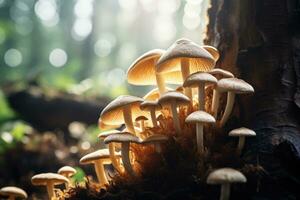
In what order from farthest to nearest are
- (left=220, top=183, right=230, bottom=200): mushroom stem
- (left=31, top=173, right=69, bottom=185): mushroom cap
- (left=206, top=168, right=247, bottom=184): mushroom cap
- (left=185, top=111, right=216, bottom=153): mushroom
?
1. (left=31, top=173, right=69, bottom=185): mushroom cap
2. (left=185, top=111, right=216, bottom=153): mushroom
3. (left=220, top=183, right=230, bottom=200): mushroom stem
4. (left=206, top=168, right=247, bottom=184): mushroom cap

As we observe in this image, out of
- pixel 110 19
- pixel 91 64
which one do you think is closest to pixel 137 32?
pixel 110 19

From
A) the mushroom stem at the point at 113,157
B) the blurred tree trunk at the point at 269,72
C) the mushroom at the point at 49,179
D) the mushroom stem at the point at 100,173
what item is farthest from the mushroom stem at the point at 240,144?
the mushroom at the point at 49,179

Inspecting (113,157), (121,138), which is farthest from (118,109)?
(121,138)

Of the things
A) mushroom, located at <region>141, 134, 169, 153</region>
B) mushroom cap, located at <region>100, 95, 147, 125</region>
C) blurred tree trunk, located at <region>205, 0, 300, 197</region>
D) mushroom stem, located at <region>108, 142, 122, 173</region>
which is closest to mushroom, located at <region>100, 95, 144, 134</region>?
mushroom cap, located at <region>100, 95, 147, 125</region>

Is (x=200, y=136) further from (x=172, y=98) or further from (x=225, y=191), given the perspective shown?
(x=225, y=191)

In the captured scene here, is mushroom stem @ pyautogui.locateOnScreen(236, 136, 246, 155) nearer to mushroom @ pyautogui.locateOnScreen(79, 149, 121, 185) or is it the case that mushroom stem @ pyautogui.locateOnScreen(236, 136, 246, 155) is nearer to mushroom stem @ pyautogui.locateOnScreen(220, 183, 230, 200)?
mushroom stem @ pyautogui.locateOnScreen(220, 183, 230, 200)

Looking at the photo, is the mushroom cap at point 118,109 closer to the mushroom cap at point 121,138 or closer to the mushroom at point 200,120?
the mushroom cap at point 121,138
